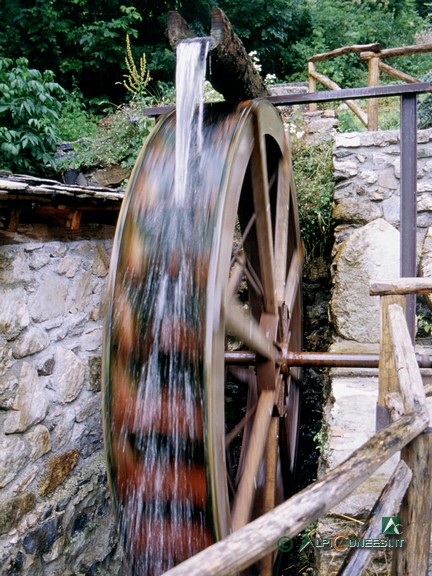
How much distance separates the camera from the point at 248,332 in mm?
2158

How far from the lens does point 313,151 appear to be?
4.24m

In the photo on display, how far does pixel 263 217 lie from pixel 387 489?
137 cm

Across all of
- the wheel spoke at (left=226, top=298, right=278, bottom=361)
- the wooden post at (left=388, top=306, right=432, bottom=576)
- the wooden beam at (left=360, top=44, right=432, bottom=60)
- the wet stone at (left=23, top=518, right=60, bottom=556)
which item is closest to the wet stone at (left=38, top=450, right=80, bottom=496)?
the wet stone at (left=23, top=518, right=60, bottom=556)

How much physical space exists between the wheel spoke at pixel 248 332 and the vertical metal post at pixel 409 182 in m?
0.71

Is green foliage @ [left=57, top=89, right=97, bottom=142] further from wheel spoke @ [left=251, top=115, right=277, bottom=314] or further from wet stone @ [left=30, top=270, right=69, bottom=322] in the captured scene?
A: wheel spoke @ [left=251, top=115, right=277, bottom=314]

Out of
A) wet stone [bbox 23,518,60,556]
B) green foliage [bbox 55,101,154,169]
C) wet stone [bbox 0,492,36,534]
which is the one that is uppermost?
green foliage [bbox 55,101,154,169]

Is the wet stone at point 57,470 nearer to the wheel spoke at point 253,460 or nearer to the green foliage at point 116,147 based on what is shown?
the wheel spoke at point 253,460

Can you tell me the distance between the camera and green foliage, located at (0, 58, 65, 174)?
4.70m

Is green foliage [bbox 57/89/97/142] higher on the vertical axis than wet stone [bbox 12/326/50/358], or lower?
higher

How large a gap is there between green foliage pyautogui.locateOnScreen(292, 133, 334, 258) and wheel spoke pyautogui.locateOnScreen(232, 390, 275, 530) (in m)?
1.85

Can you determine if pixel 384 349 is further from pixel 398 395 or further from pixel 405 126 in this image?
pixel 405 126

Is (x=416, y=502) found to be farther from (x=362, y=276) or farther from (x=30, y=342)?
(x=362, y=276)

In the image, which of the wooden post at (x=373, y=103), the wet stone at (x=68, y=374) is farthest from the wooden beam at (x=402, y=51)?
the wet stone at (x=68, y=374)

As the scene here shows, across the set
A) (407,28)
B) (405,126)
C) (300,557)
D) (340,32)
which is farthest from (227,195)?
(407,28)
